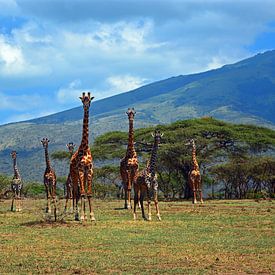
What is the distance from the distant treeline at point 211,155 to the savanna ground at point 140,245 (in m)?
19.9

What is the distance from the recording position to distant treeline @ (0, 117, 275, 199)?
139ft

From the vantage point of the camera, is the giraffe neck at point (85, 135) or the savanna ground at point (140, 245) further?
the giraffe neck at point (85, 135)

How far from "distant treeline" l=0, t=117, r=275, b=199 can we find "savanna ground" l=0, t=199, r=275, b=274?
→ 19854 millimetres

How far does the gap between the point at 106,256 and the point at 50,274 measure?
6.81 ft

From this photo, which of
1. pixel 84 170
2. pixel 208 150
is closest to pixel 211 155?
pixel 208 150

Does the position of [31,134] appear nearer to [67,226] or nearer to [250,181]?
[250,181]

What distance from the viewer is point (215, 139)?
1758 inches

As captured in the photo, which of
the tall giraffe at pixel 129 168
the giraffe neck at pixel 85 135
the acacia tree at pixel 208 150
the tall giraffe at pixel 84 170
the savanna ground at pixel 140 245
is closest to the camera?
the savanna ground at pixel 140 245

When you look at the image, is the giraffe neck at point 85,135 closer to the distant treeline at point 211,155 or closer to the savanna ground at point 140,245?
the savanna ground at point 140,245

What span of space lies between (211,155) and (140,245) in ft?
99.3

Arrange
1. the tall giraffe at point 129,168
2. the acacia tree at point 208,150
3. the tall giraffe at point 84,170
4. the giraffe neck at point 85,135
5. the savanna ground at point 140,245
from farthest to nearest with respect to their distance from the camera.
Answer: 1. the acacia tree at point 208,150
2. the tall giraffe at point 129,168
3. the giraffe neck at point 85,135
4. the tall giraffe at point 84,170
5. the savanna ground at point 140,245

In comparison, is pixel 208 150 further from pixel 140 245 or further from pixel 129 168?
pixel 140 245

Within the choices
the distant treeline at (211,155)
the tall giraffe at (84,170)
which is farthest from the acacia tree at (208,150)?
the tall giraffe at (84,170)

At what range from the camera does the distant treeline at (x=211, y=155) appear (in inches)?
1672
